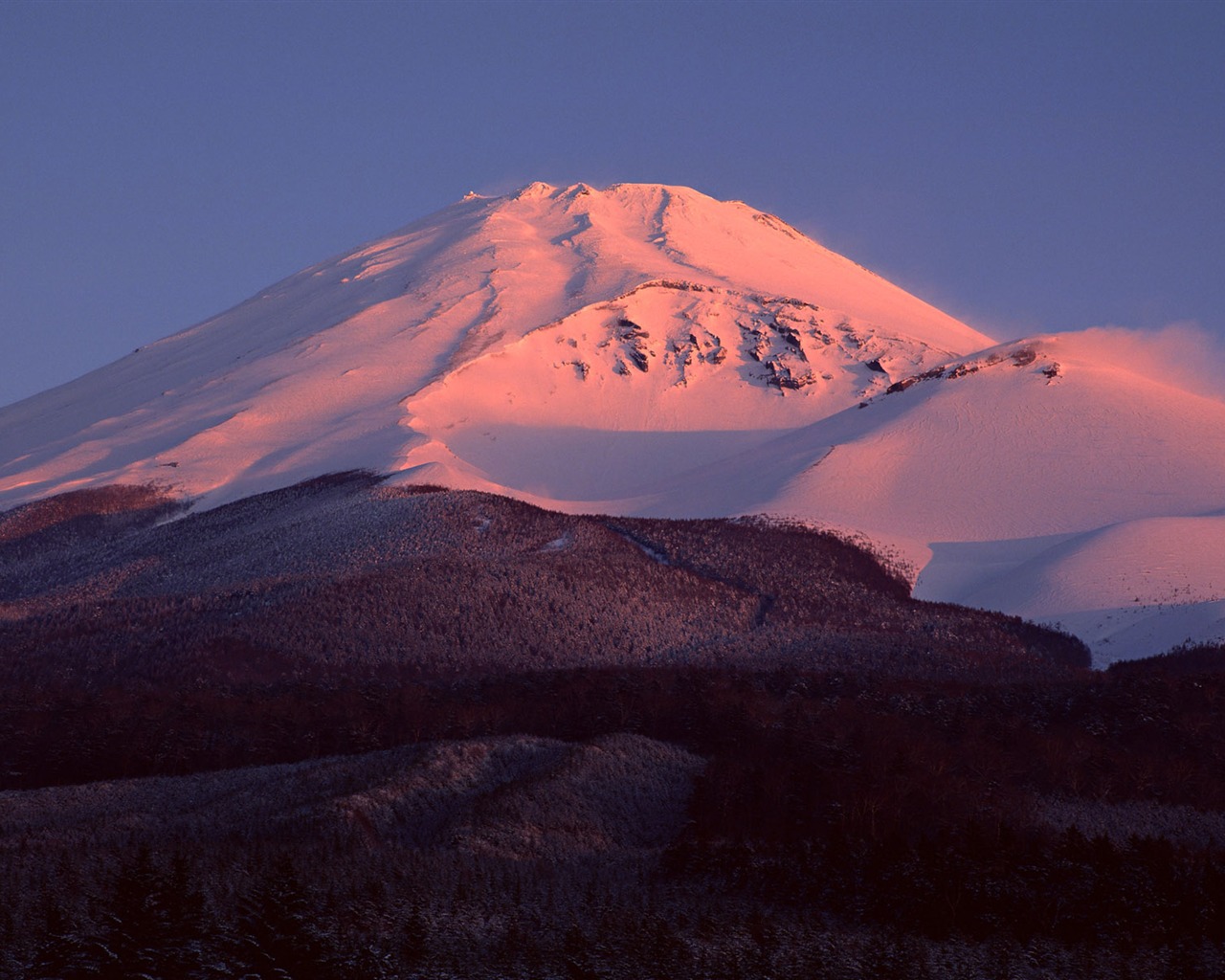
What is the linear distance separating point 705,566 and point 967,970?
67.0 meters

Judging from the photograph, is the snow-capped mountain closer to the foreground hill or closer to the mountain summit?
the mountain summit

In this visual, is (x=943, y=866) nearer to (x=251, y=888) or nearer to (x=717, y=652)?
(x=251, y=888)

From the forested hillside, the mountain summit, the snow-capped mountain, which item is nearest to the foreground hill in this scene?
the forested hillside

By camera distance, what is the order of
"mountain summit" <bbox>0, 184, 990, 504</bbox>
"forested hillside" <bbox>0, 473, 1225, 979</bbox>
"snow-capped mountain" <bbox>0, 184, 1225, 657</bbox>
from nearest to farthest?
"forested hillside" <bbox>0, 473, 1225, 979</bbox> → "snow-capped mountain" <bbox>0, 184, 1225, 657</bbox> → "mountain summit" <bbox>0, 184, 990, 504</bbox>

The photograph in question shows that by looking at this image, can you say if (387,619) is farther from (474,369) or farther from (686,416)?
(686,416)

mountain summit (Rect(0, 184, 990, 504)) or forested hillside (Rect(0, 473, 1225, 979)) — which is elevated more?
mountain summit (Rect(0, 184, 990, 504))

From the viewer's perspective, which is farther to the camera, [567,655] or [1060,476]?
[1060,476]

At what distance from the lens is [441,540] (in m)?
91.2

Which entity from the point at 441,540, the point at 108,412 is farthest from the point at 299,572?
the point at 108,412

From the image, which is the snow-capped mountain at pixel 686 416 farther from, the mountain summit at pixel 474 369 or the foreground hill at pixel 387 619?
the foreground hill at pixel 387 619

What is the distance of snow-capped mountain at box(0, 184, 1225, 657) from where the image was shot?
102 m

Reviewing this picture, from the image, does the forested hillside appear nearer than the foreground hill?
Yes

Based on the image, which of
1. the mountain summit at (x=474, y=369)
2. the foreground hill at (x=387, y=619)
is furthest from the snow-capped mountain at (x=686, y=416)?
the foreground hill at (x=387, y=619)

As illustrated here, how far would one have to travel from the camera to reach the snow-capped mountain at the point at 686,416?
102062mm
